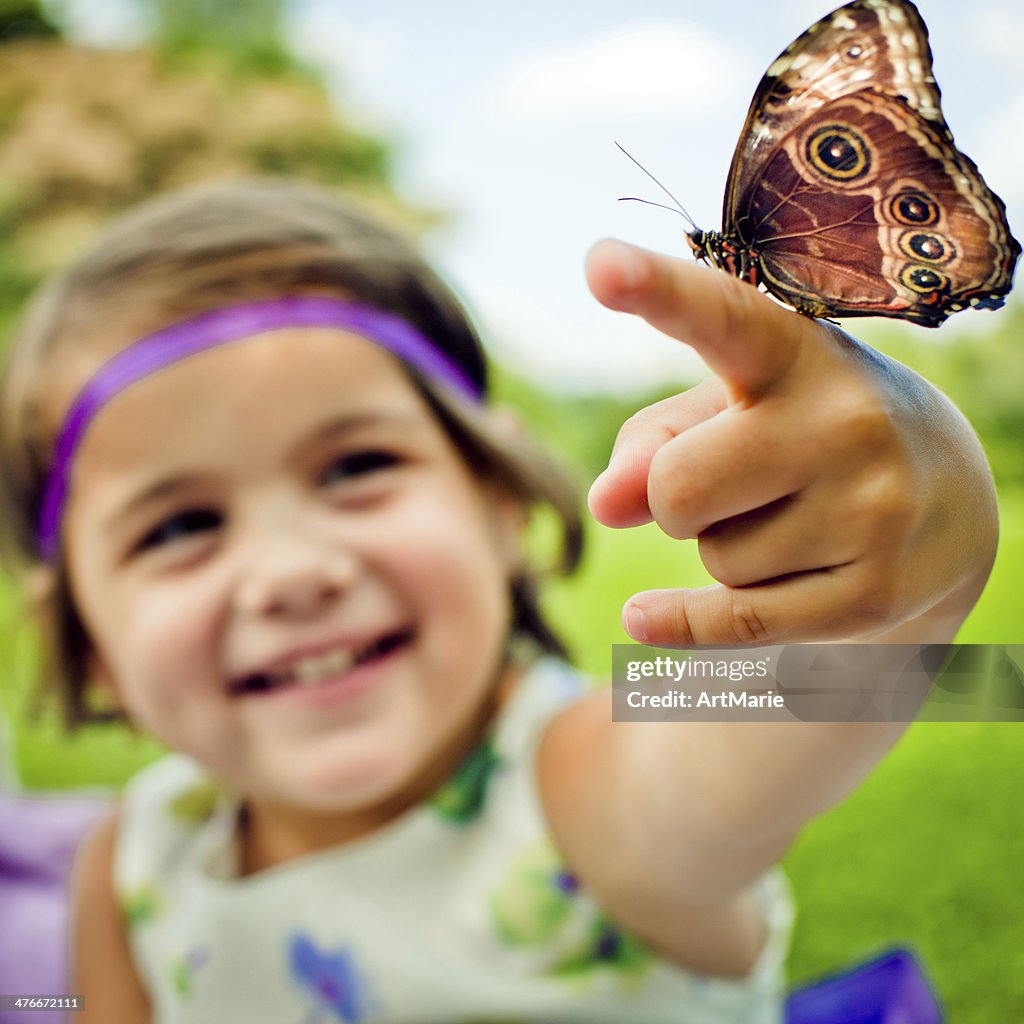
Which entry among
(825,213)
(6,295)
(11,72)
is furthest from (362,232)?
(11,72)

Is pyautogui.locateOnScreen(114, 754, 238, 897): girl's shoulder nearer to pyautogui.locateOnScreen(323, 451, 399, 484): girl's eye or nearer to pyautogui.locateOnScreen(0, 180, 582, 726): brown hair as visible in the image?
pyautogui.locateOnScreen(0, 180, 582, 726): brown hair

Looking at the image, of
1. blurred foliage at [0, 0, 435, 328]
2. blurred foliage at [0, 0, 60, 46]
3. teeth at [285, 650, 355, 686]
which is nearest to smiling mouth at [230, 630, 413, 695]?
teeth at [285, 650, 355, 686]

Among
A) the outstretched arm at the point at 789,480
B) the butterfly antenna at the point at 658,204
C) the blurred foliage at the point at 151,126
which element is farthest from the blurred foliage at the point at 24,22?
the outstretched arm at the point at 789,480

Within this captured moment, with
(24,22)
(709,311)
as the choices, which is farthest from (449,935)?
(24,22)

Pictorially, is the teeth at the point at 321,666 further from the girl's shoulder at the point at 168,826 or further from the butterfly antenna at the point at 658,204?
the butterfly antenna at the point at 658,204

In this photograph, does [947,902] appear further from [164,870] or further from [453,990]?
[164,870]

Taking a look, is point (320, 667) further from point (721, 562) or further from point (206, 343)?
point (721, 562)
